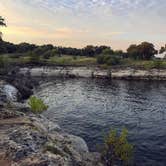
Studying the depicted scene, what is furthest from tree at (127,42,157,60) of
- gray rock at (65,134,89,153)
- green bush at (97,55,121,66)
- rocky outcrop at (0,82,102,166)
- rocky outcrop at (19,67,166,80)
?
rocky outcrop at (0,82,102,166)

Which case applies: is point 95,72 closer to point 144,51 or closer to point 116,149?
point 144,51

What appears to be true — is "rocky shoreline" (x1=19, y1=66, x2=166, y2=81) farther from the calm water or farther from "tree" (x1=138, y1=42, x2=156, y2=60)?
the calm water

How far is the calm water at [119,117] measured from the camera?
4101 cm

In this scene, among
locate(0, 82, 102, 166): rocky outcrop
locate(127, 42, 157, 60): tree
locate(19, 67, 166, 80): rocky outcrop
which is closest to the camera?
locate(0, 82, 102, 166): rocky outcrop

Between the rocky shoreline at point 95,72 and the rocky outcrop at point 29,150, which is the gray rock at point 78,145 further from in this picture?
the rocky shoreline at point 95,72

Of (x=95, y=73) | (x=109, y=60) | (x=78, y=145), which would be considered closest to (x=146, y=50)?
(x=109, y=60)

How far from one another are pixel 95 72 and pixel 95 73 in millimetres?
688

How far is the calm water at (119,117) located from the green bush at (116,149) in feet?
18.1

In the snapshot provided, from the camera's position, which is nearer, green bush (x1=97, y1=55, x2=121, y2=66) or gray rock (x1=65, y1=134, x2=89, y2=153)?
gray rock (x1=65, y1=134, x2=89, y2=153)

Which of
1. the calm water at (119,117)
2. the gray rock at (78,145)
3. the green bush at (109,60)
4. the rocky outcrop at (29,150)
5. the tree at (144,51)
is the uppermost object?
the tree at (144,51)

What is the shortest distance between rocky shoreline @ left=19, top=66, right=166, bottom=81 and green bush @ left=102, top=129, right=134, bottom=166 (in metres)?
113

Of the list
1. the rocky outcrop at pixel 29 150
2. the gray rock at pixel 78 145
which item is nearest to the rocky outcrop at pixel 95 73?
the gray rock at pixel 78 145

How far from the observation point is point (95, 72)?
15638cm

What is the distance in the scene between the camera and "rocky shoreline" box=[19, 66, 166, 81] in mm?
142500
